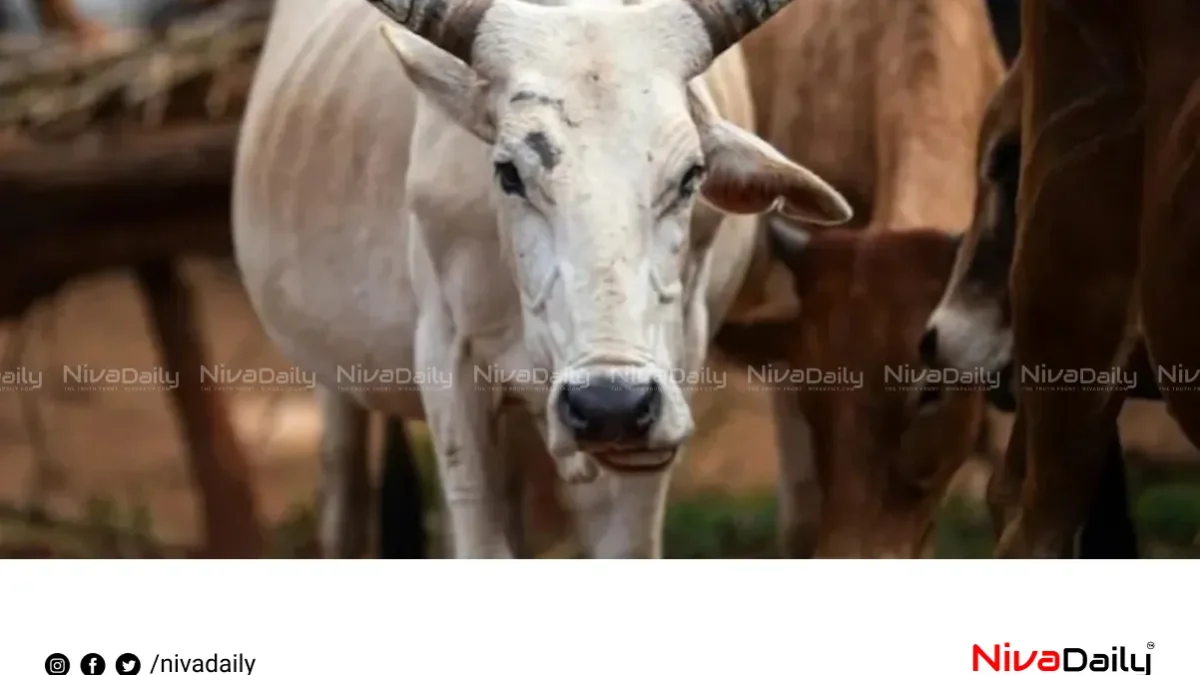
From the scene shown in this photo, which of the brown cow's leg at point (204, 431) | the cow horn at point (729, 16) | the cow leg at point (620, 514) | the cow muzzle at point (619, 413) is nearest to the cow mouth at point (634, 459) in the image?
the cow muzzle at point (619, 413)

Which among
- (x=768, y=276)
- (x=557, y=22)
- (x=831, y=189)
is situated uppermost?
(x=557, y=22)

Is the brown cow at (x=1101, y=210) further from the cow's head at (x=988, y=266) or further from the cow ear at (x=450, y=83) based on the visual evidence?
the cow ear at (x=450, y=83)

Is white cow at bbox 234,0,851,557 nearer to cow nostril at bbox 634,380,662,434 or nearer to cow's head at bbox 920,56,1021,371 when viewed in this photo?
cow nostril at bbox 634,380,662,434

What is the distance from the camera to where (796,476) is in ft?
6.59

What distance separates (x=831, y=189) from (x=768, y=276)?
14cm

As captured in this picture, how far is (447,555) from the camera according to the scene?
6.69ft

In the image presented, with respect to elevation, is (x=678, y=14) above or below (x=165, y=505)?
above

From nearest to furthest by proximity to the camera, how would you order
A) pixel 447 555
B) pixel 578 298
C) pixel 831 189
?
1. pixel 578 298
2. pixel 831 189
3. pixel 447 555

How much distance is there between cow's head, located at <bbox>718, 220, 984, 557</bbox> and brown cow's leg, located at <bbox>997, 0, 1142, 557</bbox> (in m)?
0.08

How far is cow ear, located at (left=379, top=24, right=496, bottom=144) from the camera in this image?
1769mm
